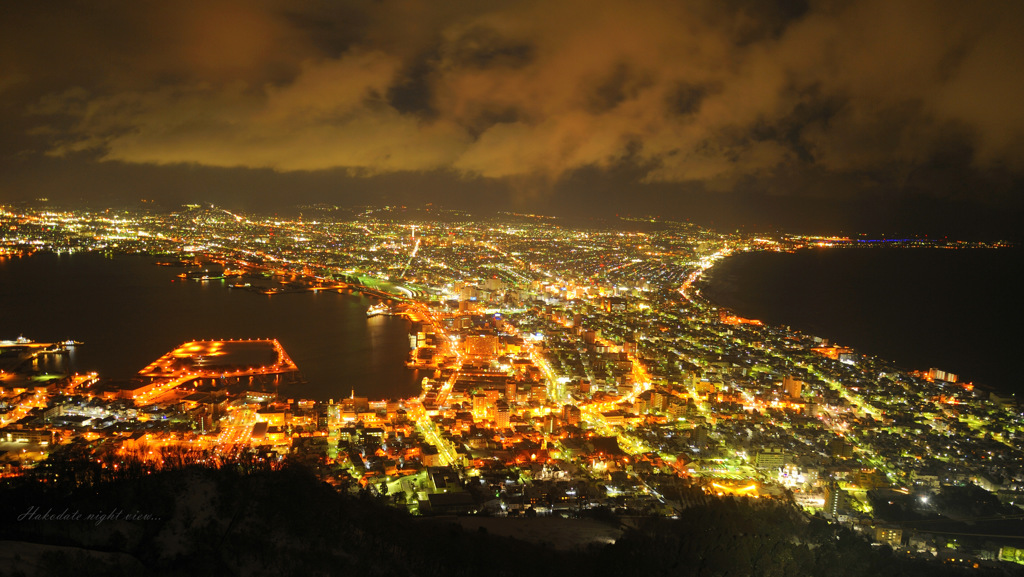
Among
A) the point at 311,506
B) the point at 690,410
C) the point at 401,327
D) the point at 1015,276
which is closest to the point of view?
the point at 311,506

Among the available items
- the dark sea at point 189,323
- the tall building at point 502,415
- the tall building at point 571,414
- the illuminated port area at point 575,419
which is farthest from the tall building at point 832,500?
the dark sea at point 189,323

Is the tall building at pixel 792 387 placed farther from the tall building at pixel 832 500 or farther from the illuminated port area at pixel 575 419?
the tall building at pixel 832 500

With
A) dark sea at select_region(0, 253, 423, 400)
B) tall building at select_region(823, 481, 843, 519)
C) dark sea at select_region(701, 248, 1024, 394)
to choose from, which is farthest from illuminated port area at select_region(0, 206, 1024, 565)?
dark sea at select_region(701, 248, 1024, 394)

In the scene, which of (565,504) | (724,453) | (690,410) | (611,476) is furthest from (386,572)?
(690,410)

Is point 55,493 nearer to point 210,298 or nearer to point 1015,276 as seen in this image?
point 210,298

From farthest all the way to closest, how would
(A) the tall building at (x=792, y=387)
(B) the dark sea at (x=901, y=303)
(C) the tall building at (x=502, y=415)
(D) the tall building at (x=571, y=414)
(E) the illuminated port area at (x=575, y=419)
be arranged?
(B) the dark sea at (x=901, y=303)
(A) the tall building at (x=792, y=387)
(D) the tall building at (x=571, y=414)
(C) the tall building at (x=502, y=415)
(E) the illuminated port area at (x=575, y=419)

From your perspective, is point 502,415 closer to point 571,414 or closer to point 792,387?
point 571,414

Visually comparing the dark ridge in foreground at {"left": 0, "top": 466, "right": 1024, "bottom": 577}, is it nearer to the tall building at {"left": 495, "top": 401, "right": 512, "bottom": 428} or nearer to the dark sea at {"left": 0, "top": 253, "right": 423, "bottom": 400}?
the tall building at {"left": 495, "top": 401, "right": 512, "bottom": 428}
